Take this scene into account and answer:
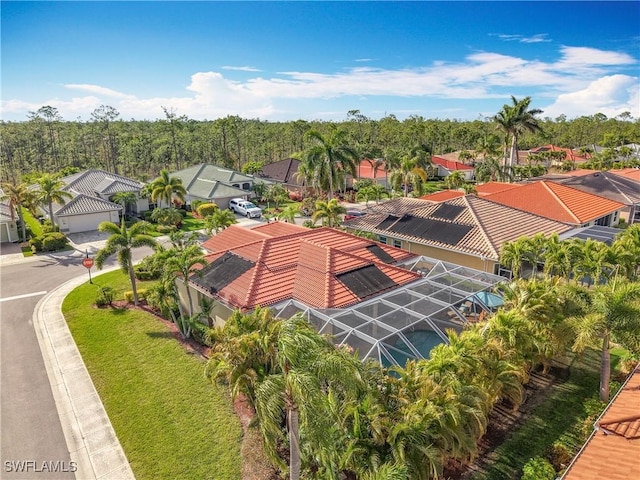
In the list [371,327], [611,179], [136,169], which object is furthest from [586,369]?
[136,169]

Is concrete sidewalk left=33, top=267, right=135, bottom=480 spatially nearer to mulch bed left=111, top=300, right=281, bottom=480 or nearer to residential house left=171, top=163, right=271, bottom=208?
mulch bed left=111, top=300, right=281, bottom=480

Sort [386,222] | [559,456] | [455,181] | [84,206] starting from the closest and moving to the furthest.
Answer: [559,456] < [386,222] < [84,206] < [455,181]

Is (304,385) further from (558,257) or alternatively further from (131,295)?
(131,295)

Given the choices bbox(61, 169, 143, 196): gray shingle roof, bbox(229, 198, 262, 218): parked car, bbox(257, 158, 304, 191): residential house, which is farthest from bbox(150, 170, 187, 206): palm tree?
bbox(257, 158, 304, 191): residential house

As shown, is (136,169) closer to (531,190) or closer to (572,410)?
(531,190)

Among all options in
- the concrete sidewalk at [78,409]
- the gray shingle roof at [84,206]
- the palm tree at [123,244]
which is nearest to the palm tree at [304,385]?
the concrete sidewalk at [78,409]

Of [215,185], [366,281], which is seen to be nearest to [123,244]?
[366,281]

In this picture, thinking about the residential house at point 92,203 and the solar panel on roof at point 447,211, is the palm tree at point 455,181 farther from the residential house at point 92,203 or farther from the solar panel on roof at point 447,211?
the residential house at point 92,203
